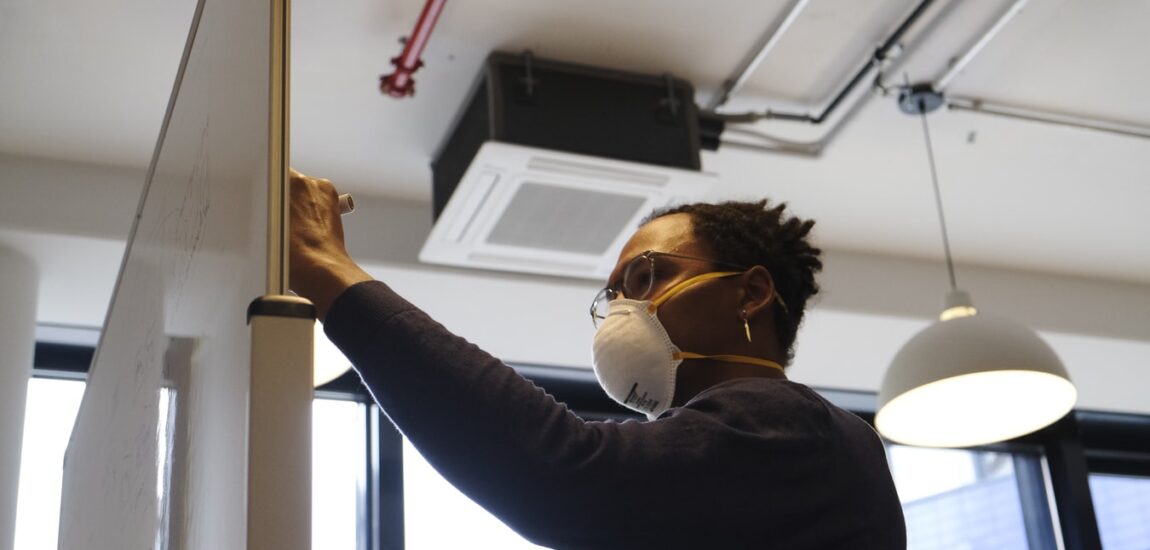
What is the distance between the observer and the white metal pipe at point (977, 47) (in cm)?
260

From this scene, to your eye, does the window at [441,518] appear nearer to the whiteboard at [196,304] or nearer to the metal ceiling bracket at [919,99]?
the metal ceiling bracket at [919,99]

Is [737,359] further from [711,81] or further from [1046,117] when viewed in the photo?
[1046,117]

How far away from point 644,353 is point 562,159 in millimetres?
1355

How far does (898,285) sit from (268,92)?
2993 mm

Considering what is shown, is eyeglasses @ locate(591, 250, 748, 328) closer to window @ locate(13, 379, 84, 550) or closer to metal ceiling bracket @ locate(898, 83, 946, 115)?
metal ceiling bracket @ locate(898, 83, 946, 115)

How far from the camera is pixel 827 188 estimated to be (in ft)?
10.8

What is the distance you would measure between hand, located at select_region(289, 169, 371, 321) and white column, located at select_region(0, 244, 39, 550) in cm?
199

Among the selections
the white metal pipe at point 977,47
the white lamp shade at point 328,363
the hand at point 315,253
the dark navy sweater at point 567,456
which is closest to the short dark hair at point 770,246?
the dark navy sweater at point 567,456

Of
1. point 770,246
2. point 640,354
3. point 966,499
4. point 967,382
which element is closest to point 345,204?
point 640,354

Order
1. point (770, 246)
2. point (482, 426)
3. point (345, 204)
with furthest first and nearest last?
1. point (770, 246)
2. point (345, 204)
3. point (482, 426)

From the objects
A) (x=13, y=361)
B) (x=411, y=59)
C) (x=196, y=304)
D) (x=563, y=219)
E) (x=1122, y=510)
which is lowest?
(x=196, y=304)

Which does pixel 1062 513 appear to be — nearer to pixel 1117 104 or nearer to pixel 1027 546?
pixel 1027 546

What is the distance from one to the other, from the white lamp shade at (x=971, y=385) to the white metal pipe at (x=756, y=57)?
0.61m

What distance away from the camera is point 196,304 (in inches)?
39.0
